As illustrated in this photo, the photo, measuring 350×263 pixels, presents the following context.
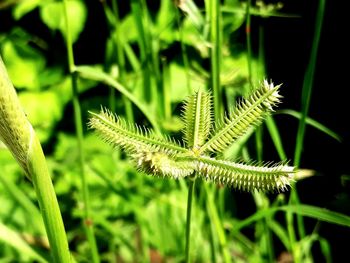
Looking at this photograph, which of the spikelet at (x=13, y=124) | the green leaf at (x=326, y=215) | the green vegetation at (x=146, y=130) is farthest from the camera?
the green vegetation at (x=146, y=130)

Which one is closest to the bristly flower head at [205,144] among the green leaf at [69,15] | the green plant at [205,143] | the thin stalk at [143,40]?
the green plant at [205,143]

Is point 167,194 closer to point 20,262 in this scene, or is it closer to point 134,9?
point 20,262

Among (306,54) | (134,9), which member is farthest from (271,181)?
(306,54)

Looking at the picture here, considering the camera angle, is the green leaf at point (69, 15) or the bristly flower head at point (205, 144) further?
the green leaf at point (69, 15)

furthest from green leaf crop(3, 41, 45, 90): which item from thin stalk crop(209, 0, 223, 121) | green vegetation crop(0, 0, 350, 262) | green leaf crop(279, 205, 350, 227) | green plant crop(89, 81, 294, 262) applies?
green plant crop(89, 81, 294, 262)

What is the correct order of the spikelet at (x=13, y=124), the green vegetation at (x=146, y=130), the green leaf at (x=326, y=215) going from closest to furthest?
the spikelet at (x=13, y=124)
the green leaf at (x=326, y=215)
the green vegetation at (x=146, y=130)

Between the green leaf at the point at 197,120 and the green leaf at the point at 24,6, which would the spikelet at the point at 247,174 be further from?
the green leaf at the point at 24,6

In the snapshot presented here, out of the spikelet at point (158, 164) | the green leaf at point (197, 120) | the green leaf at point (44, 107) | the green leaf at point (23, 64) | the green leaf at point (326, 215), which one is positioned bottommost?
the green leaf at point (44, 107)

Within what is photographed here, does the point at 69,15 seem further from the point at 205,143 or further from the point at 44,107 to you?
the point at 205,143
